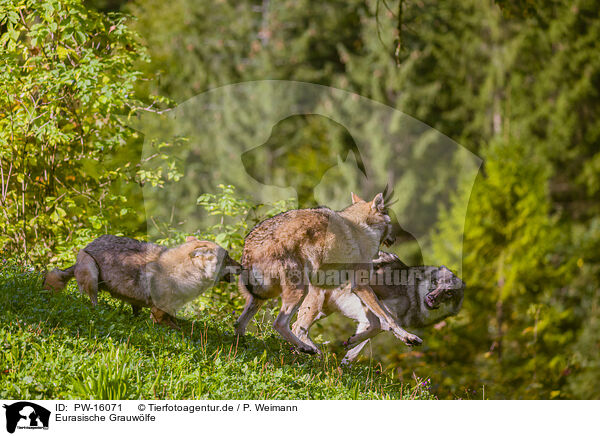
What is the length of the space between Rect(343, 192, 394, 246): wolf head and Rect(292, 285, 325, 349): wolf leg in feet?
1.89

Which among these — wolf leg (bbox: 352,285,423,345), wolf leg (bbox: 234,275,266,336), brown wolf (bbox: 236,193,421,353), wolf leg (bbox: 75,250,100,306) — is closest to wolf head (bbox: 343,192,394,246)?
brown wolf (bbox: 236,193,421,353)

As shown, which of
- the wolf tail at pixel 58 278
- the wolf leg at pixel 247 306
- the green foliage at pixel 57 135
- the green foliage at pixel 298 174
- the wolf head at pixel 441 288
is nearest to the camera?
the wolf leg at pixel 247 306

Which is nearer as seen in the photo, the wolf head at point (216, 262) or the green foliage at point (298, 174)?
the wolf head at point (216, 262)

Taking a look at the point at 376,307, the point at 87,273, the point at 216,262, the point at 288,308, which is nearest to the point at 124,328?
the point at 87,273

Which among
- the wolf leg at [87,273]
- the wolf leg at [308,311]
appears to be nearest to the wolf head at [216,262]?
the wolf leg at [308,311]

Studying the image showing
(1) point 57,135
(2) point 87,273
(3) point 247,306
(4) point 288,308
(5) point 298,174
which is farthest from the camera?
(5) point 298,174

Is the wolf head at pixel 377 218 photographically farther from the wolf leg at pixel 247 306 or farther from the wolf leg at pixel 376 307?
the wolf leg at pixel 247 306

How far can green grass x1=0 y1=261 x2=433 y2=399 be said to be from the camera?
448cm
